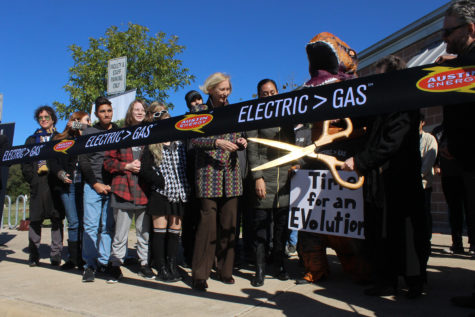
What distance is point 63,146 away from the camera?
4270mm

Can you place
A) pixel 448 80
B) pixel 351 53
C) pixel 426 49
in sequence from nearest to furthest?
pixel 448 80
pixel 351 53
pixel 426 49

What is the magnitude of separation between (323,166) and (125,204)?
2.12 metres

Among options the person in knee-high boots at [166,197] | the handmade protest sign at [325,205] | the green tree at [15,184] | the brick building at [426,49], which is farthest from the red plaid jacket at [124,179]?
the green tree at [15,184]

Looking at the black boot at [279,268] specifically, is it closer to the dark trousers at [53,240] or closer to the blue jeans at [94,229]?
the blue jeans at [94,229]

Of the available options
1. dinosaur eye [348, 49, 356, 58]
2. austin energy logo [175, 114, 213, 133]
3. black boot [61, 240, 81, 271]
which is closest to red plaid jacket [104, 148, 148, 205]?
austin energy logo [175, 114, 213, 133]

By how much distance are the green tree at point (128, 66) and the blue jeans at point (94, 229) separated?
1787 centimetres

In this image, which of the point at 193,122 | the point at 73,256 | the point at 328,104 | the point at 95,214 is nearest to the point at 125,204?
the point at 95,214

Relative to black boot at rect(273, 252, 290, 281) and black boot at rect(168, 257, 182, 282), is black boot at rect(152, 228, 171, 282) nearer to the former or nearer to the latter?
black boot at rect(168, 257, 182, 282)

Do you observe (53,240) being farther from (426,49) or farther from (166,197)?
(426,49)

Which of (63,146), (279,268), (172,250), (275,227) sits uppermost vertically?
(63,146)

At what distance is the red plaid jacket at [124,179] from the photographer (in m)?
4.02

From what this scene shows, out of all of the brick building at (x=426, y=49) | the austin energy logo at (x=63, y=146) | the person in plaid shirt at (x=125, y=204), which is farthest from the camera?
the brick building at (x=426, y=49)

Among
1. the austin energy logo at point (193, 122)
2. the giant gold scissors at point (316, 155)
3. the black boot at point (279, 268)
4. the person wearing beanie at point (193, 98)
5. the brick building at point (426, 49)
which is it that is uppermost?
the brick building at point (426, 49)

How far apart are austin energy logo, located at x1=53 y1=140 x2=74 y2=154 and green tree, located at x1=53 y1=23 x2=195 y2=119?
57.5ft
